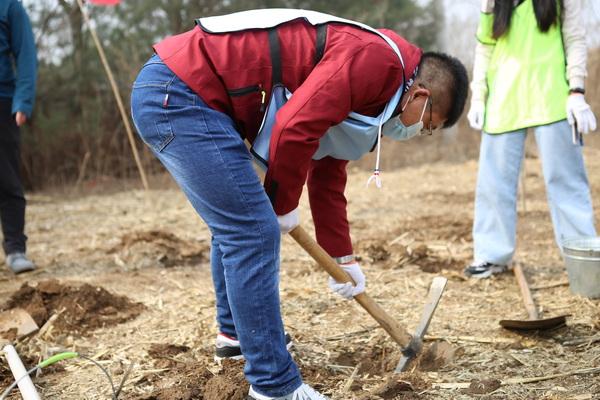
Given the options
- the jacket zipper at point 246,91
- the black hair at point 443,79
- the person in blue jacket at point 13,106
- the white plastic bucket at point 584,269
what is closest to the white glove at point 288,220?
the jacket zipper at point 246,91

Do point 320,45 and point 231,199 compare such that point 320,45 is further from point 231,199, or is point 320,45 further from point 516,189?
point 516,189

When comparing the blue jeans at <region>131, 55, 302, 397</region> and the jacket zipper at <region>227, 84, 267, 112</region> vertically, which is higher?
the jacket zipper at <region>227, 84, 267, 112</region>

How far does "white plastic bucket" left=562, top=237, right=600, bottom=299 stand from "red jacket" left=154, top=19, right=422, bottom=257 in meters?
1.79

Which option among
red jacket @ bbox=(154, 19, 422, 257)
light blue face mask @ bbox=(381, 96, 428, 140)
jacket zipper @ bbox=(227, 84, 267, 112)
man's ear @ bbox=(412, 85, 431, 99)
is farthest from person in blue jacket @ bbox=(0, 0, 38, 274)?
man's ear @ bbox=(412, 85, 431, 99)

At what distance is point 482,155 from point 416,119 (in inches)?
71.6

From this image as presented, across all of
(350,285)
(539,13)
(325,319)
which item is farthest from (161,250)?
(539,13)

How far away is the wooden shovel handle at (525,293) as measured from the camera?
3006mm

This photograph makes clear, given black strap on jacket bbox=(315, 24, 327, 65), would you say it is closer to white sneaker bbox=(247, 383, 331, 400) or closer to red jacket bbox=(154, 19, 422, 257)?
red jacket bbox=(154, 19, 422, 257)

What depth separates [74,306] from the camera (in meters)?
3.19

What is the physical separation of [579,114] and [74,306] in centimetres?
307

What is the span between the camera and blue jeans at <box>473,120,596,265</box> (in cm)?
343

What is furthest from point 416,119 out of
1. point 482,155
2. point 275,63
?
point 482,155

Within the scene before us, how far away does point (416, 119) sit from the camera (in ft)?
6.86

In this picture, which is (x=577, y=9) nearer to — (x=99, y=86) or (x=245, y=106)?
(x=245, y=106)
